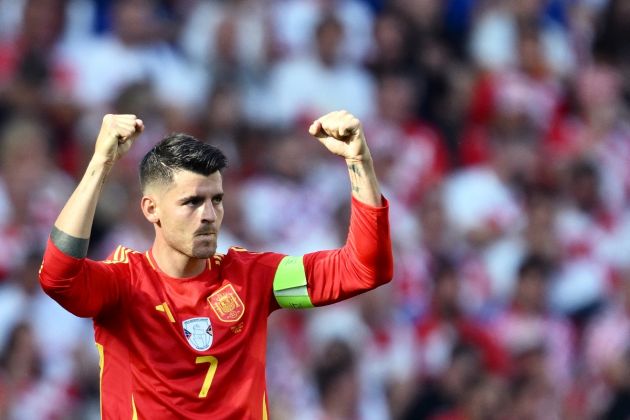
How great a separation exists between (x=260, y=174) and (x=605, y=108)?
3.62 metres

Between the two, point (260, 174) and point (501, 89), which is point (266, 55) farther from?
point (501, 89)

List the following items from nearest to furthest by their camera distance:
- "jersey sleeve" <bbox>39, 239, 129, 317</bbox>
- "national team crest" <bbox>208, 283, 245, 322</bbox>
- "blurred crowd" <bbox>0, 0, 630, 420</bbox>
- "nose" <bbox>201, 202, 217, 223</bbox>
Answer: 1. "jersey sleeve" <bbox>39, 239, 129, 317</bbox>
2. "nose" <bbox>201, 202, 217, 223</bbox>
3. "national team crest" <bbox>208, 283, 245, 322</bbox>
4. "blurred crowd" <bbox>0, 0, 630, 420</bbox>

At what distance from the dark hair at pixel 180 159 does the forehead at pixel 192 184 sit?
0.02 m

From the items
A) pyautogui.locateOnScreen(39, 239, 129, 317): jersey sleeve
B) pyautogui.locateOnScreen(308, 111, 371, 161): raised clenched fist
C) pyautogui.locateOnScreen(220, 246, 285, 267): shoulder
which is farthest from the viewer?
pyautogui.locateOnScreen(220, 246, 285, 267): shoulder

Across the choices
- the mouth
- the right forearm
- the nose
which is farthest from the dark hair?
the right forearm

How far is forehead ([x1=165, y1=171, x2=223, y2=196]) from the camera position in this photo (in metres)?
4.75

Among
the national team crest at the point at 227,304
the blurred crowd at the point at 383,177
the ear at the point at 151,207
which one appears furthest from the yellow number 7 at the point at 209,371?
the blurred crowd at the point at 383,177

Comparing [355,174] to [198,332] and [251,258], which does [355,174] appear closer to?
[251,258]

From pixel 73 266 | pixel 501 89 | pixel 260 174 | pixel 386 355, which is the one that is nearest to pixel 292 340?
pixel 386 355

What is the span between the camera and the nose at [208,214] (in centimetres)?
473

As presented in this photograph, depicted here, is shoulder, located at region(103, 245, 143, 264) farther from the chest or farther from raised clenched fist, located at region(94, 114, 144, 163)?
raised clenched fist, located at region(94, 114, 144, 163)

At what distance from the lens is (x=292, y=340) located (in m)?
9.28

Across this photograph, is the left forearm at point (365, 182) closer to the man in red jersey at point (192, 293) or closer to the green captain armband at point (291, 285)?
the man in red jersey at point (192, 293)

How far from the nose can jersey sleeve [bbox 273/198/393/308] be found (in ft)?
1.31
